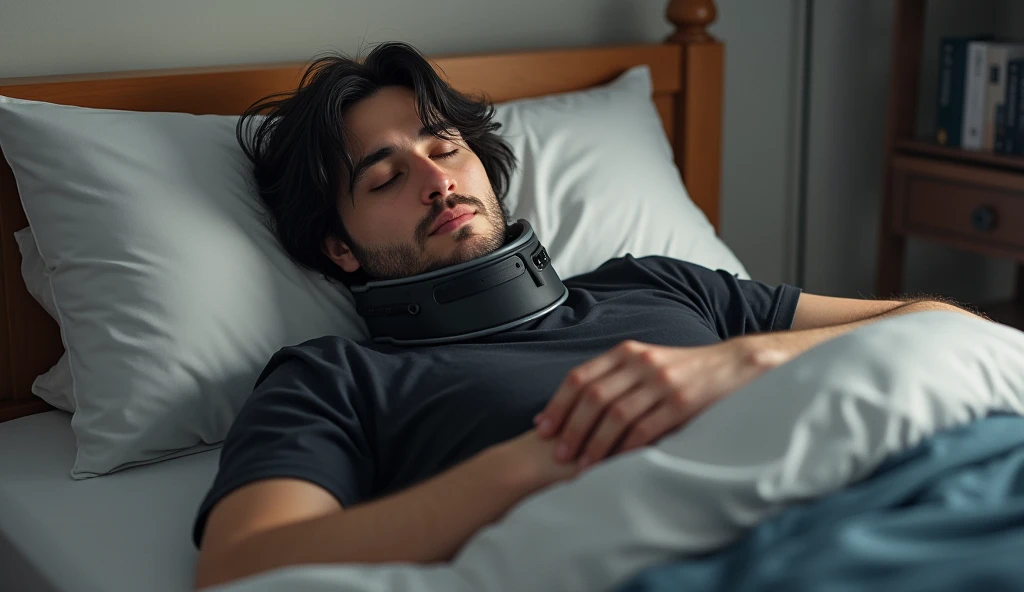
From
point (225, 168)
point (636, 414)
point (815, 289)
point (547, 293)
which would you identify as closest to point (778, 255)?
point (815, 289)

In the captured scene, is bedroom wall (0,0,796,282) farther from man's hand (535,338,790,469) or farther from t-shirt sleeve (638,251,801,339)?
man's hand (535,338,790,469)

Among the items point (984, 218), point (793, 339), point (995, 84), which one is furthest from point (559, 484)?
point (995, 84)

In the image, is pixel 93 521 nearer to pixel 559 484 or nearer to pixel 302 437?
pixel 302 437

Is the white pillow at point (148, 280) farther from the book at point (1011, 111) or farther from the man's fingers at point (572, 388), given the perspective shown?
the book at point (1011, 111)

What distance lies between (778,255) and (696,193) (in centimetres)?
48

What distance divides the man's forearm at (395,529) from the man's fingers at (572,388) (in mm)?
63

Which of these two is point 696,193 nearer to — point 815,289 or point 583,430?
point 815,289

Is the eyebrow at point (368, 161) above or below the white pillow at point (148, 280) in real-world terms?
above

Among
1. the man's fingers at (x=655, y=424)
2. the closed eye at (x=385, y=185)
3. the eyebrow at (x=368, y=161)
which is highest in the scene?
the eyebrow at (x=368, y=161)

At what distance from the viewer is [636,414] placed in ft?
3.17

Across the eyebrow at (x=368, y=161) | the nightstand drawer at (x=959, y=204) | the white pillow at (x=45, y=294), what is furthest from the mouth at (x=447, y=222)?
the nightstand drawer at (x=959, y=204)

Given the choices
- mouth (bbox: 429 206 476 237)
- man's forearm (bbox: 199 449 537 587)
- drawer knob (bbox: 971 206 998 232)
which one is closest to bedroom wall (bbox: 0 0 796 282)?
drawer knob (bbox: 971 206 998 232)

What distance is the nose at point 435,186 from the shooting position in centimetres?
133

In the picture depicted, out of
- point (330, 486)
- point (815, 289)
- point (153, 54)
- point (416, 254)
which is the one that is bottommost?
point (815, 289)
